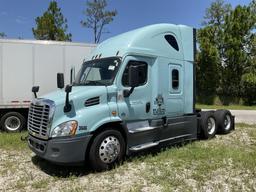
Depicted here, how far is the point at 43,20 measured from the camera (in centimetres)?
3069

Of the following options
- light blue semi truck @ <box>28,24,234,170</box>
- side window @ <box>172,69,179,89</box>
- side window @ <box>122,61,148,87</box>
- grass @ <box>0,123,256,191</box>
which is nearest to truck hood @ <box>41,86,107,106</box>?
light blue semi truck @ <box>28,24,234,170</box>

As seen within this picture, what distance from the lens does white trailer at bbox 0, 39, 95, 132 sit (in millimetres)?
10930

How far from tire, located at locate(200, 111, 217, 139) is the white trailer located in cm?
472

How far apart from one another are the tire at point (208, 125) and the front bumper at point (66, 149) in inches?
185

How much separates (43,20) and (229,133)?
24.5m

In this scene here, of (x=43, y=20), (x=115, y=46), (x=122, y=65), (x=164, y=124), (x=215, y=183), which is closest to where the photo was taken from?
(x=215, y=183)

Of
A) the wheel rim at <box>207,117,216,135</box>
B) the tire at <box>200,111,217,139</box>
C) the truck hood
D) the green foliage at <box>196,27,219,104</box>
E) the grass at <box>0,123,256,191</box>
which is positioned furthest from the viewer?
the green foliage at <box>196,27,219,104</box>

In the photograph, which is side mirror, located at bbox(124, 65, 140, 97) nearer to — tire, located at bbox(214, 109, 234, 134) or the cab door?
the cab door

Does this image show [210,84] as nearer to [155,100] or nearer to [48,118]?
[155,100]

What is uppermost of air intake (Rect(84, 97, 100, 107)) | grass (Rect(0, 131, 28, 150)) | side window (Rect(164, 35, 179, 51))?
side window (Rect(164, 35, 179, 51))

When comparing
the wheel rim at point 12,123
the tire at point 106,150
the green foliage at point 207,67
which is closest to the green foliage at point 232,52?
the green foliage at point 207,67

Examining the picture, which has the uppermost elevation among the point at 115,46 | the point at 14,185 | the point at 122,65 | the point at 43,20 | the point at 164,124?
the point at 43,20

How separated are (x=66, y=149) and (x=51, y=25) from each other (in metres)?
26.8

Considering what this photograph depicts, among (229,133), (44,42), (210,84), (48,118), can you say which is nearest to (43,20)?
(210,84)
